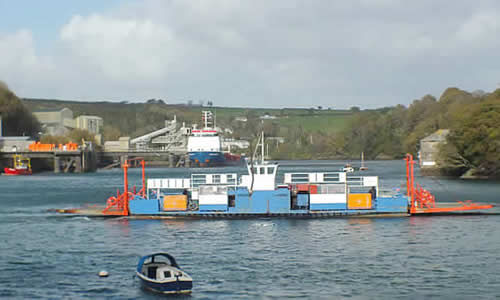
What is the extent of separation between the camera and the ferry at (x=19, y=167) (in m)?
183

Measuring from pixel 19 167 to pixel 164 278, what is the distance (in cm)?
15715

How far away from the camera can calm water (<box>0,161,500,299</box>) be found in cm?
3853

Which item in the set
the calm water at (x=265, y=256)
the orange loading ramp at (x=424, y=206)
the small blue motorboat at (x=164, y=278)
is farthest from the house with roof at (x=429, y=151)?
the small blue motorboat at (x=164, y=278)

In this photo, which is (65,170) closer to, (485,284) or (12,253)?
(12,253)

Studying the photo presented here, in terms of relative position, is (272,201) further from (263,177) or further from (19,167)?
(19,167)

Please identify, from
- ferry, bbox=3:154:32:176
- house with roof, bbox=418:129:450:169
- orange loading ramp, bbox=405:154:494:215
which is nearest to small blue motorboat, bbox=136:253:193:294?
orange loading ramp, bbox=405:154:494:215

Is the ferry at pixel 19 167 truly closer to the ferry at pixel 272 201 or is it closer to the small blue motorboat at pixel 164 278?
the ferry at pixel 272 201

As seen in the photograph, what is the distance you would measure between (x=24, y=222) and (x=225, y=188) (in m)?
20.0

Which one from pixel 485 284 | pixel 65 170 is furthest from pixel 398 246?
pixel 65 170

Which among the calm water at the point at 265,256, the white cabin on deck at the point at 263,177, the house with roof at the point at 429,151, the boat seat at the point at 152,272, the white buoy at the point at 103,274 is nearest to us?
the calm water at the point at 265,256

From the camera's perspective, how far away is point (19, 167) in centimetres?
18500

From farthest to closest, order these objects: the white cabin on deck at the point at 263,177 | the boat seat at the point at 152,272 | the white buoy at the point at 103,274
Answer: the white cabin on deck at the point at 263,177
the white buoy at the point at 103,274
the boat seat at the point at 152,272

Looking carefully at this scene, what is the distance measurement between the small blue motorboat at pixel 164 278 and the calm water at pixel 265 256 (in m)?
0.56

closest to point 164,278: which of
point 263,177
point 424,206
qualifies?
point 263,177
